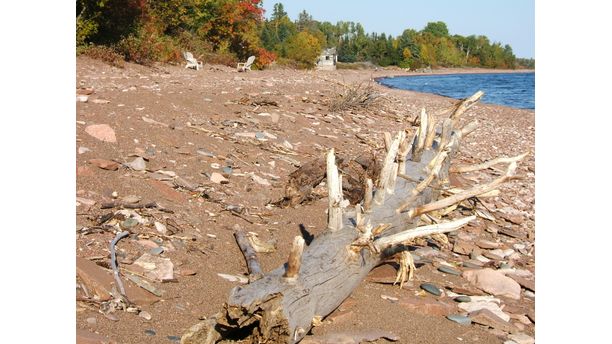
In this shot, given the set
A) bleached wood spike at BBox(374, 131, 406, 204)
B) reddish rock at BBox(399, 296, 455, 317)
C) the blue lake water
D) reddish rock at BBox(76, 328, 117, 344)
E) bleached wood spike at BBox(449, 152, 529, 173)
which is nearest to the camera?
reddish rock at BBox(76, 328, 117, 344)

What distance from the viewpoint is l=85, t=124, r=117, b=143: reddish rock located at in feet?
19.2

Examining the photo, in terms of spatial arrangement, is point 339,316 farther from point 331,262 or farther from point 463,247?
point 463,247

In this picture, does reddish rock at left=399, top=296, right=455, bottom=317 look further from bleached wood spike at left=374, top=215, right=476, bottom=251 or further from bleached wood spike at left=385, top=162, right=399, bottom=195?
bleached wood spike at left=385, top=162, right=399, bottom=195

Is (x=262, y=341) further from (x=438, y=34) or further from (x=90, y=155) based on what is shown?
(x=438, y=34)

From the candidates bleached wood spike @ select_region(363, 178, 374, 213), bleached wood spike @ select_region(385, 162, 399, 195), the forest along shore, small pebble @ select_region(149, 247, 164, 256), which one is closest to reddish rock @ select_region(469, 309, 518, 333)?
the forest along shore

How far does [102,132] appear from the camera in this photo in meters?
5.93

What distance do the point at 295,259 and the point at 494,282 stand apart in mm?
1987

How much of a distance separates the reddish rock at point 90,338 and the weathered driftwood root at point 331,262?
0.39m

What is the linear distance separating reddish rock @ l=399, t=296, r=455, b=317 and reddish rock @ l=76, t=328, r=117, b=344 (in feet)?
5.92

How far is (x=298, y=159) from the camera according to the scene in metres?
6.96

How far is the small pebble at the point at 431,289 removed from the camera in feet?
13.3

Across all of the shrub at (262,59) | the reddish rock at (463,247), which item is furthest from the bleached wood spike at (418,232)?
the shrub at (262,59)

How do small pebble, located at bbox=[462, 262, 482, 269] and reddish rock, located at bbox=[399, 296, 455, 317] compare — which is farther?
small pebble, located at bbox=[462, 262, 482, 269]

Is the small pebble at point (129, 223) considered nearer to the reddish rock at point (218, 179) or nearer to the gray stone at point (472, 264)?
the reddish rock at point (218, 179)
